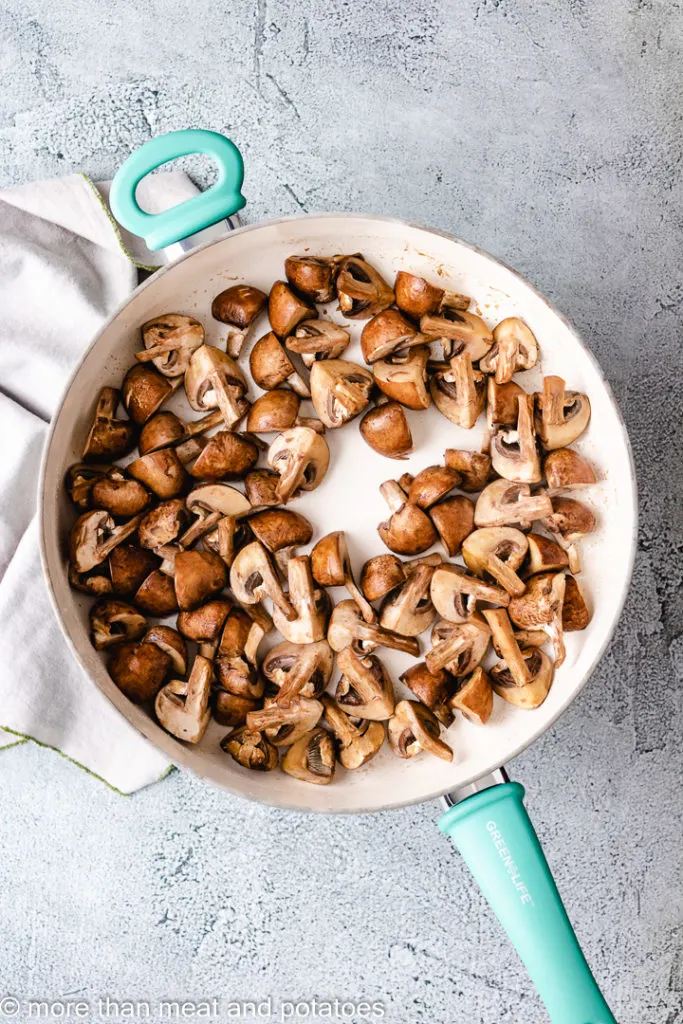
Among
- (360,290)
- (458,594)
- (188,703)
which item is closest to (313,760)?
(188,703)

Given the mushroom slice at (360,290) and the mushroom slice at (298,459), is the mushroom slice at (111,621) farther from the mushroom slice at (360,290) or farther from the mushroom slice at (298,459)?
the mushroom slice at (360,290)

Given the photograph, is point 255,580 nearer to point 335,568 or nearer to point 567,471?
point 335,568

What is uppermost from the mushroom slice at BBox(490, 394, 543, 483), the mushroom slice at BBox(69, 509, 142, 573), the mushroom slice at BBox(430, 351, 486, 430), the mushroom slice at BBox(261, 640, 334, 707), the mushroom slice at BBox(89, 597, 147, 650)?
the mushroom slice at BBox(430, 351, 486, 430)

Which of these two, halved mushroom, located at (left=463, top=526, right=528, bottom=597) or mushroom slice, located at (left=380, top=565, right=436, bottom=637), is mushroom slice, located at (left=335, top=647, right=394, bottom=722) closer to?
mushroom slice, located at (left=380, top=565, right=436, bottom=637)

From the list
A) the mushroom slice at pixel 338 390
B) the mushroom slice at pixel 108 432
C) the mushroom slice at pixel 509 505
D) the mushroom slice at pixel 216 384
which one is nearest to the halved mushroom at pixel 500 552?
the mushroom slice at pixel 509 505

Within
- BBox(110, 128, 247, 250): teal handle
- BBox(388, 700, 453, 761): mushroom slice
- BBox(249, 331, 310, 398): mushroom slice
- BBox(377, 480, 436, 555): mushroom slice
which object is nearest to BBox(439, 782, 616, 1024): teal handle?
BBox(388, 700, 453, 761): mushroom slice

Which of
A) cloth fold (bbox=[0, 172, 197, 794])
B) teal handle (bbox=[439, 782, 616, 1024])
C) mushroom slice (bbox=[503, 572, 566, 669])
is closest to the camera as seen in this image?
teal handle (bbox=[439, 782, 616, 1024])
